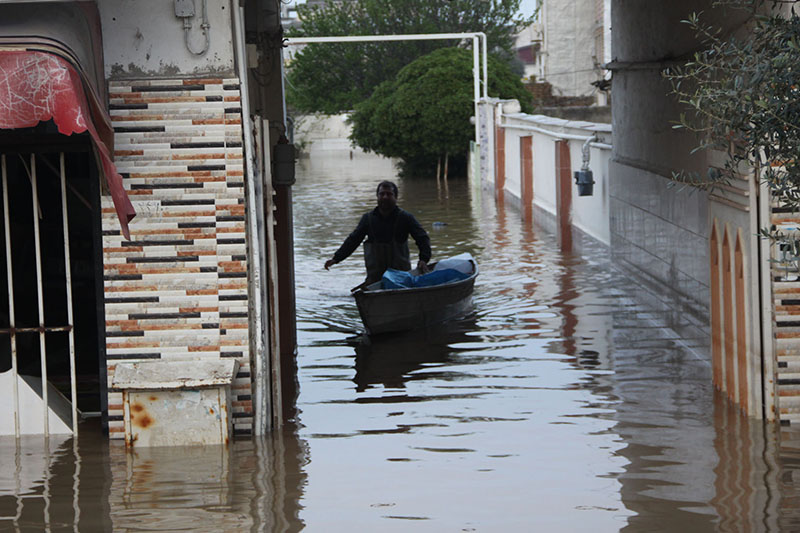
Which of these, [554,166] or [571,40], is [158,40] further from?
[571,40]

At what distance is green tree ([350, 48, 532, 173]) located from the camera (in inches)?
1468

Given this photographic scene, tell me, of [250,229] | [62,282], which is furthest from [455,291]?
[250,229]

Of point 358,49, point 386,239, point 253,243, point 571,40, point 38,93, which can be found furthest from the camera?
point 358,49

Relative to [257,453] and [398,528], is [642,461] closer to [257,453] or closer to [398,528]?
[398,528]

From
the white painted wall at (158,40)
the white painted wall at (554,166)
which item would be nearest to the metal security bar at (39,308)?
the white painted wall at (158,40)

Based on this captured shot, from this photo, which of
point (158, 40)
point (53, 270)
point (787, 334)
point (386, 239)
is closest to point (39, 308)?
point (158, 40)

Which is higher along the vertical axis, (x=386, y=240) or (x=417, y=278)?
(x=386, y=240)

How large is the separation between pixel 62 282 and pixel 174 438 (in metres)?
3.27

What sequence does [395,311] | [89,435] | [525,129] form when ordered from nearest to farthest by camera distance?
[89,435] → [395,311] → [525,129]

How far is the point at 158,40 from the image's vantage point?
24.1 feet

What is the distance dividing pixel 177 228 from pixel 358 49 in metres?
41.8

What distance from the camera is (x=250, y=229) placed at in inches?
298

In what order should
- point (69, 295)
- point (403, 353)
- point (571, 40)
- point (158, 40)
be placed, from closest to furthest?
point (158, 40) → point (69, 295) → point (403, 353) → point (571, 40)

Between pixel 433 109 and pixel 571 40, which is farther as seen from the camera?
pixel 571 40
